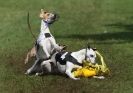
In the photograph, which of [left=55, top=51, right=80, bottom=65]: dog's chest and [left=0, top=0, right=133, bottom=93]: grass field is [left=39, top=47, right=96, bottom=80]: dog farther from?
[left=0, top=0, right=133, bottom=93]: grass field

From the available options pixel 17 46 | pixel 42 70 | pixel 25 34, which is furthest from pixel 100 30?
pixel 42 70

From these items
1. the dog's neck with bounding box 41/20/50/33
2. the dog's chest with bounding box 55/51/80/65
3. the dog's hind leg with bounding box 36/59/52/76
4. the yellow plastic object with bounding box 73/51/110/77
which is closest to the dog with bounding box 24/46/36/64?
the dog's hind leg with bounding box 36/59/52/76

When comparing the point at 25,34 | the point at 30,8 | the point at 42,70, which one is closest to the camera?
the point at 42,70

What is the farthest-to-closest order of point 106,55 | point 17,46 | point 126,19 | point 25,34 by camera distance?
point 126,19, point 25,34, point 17,46, point 106,55

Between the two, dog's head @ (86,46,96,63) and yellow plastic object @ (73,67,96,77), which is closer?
dog's head @ (86,46,96,63)

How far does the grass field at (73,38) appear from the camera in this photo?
17.1 metres

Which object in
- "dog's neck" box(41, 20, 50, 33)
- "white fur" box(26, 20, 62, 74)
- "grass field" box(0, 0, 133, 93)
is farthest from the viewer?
"dog's neck" box(41, 20, 50, 33)

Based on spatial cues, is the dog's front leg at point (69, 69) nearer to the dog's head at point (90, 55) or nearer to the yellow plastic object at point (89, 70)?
the yellow plastic object at point (89, 70)

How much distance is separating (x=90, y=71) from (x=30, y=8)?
713 inches

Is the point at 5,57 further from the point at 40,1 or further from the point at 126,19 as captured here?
the point at 40,1

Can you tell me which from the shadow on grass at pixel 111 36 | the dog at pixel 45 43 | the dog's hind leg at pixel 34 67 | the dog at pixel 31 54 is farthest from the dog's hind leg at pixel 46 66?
the shadow on grass at pixel 111 36

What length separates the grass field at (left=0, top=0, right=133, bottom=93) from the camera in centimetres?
1712

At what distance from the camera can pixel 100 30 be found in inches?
1087

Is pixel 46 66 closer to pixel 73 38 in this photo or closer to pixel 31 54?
pixel 31 54
